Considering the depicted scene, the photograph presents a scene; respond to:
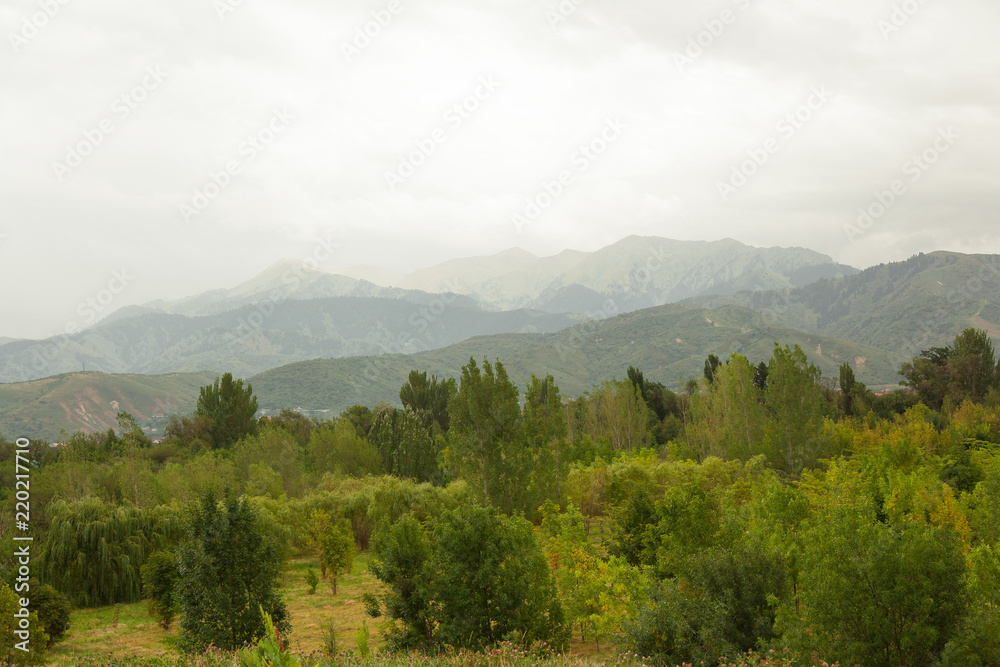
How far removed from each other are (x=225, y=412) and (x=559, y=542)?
1758 inches

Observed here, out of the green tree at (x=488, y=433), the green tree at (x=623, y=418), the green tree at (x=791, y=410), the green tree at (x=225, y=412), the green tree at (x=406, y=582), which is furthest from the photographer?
the green tree at (x=225, y=412)

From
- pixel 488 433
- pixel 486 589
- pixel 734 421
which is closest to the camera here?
pixel 486 589

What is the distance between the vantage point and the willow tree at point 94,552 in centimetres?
2236

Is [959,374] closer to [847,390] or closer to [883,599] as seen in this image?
[847,390]

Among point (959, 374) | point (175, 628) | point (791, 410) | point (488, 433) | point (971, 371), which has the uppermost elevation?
point (971, 371)

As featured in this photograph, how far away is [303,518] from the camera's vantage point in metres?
29.8

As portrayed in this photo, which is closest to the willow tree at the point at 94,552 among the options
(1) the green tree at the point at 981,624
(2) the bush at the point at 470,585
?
(2) the bush at the point at 470,585

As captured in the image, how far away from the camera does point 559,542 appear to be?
19.0 metres

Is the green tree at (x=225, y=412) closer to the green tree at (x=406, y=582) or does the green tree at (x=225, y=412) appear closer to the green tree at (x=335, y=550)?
the green tree at (x=335, y=550)

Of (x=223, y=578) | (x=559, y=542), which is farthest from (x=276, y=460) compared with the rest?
(x=223, y=578)

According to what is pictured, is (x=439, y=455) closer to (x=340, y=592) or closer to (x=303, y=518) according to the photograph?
(x=303, y=518)

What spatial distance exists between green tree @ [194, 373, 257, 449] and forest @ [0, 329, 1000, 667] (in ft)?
37.1

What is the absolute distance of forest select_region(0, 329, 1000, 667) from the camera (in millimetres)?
11180

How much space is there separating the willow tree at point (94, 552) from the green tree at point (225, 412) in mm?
31892
